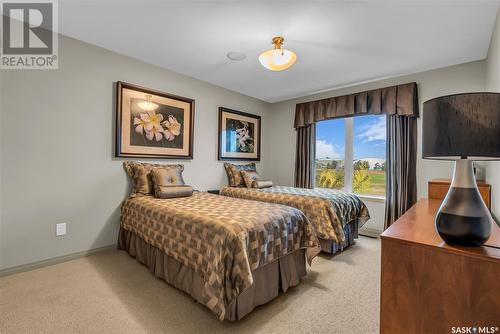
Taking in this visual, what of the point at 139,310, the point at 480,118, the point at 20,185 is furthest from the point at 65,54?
the point at 480,118

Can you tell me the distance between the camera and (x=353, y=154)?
403 cm

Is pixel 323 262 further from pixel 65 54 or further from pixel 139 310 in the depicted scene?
pixel 65 54

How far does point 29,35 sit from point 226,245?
2.85 m

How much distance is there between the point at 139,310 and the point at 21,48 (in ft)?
8.85

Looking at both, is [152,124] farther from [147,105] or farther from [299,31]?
[299,31]

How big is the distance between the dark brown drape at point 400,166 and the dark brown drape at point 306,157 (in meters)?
1.27

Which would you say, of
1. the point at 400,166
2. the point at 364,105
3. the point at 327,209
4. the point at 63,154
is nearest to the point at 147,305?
the point at 63,154

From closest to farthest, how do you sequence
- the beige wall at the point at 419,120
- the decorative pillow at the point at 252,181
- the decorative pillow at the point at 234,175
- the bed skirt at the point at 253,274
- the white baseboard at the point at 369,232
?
the bed skirt at the point at 253,274
the beige wall at the point at 419,120
the white baseboard at the point at 369,232
the decorative pillow at the point at 252,181
the decorative pillow at the point at 234,175

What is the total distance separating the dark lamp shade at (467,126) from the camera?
90cm

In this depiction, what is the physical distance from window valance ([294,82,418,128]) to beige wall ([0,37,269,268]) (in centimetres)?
269

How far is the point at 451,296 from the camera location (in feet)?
3.18

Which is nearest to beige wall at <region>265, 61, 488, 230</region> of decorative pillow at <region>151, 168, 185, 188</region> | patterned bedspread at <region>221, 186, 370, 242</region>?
patterned bedspread at <region>221, 186, 370, 242</region>

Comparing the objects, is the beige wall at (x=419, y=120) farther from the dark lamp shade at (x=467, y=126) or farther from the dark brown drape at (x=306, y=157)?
the dark lamp shade at (x=467, y=126)

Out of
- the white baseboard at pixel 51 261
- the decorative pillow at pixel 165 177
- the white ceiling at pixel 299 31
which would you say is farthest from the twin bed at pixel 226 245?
the white ceiling at pixel 299 31
